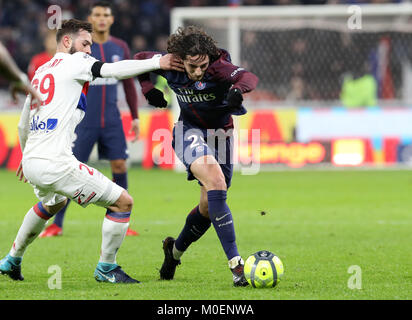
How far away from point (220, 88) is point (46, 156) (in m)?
1.34

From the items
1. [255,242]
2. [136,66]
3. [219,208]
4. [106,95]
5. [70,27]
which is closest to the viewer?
[136,66]

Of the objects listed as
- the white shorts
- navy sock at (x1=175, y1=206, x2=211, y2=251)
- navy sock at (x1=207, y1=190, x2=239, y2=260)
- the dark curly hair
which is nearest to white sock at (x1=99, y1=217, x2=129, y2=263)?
the white shorts

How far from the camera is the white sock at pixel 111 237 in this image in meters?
5.77

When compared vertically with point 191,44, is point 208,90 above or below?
below

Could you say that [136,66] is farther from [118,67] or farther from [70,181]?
[70,181]

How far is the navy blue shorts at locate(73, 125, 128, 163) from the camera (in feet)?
27.7

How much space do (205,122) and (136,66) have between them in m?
0.80

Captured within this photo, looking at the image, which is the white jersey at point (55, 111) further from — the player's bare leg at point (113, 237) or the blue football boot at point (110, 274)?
the blue football boot at point (110, 274)

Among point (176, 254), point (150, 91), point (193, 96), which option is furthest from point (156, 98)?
point (176, 254)

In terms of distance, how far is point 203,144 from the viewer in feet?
19.3

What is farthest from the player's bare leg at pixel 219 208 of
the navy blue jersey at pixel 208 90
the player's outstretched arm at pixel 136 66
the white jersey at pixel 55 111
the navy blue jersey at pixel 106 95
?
the navy blue jersey at pixel 106 95

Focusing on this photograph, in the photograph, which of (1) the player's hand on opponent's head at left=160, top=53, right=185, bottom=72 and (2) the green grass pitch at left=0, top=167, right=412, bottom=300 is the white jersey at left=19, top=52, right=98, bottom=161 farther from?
(2) the green grass pitch at left=0, top=167, right=412, bottom=300
